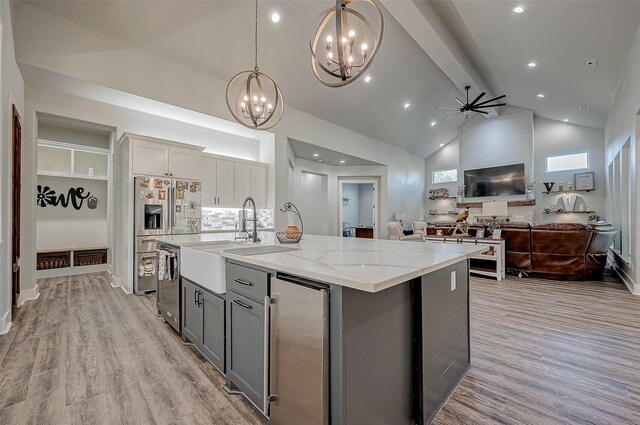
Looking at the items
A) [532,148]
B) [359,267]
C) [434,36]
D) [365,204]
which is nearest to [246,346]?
[359,267]

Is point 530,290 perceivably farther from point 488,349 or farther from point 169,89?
point 169,89

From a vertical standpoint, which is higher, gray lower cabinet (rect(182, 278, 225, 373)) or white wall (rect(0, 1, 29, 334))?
white wall (rect(0, 1, 29, 334))

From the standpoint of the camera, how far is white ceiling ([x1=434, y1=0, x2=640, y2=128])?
145 inches

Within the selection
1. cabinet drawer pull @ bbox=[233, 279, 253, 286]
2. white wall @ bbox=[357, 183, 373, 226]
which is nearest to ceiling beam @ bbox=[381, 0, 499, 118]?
cabinet drawer pull @ bbox=[233, 279, 253, 286]

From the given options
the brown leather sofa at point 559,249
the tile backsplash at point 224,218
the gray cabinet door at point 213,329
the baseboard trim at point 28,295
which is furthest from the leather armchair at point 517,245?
the baseboard trim at point 28,295

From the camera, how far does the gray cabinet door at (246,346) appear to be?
1.59 meters

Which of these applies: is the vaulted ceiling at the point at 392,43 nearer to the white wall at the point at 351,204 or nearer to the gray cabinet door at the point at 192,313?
the gray cabinet door at the point at 192,313

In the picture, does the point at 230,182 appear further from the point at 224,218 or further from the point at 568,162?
the point at 568,162

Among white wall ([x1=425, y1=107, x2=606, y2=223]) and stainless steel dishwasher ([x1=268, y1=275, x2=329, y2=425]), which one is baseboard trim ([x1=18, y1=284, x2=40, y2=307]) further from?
white wall ([x1=425, y1=107, x2=606, y2=223])

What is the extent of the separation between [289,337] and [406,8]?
428cm

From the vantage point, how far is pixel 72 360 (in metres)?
2.31

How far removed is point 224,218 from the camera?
575 cm

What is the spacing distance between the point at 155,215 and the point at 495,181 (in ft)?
30.9

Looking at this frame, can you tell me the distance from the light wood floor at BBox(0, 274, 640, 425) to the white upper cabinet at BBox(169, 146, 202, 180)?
7.21 ft
